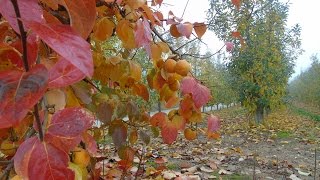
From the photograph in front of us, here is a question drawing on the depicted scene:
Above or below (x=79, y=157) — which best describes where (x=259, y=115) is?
below

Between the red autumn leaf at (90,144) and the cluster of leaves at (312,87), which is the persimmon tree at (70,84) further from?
the cluster of leaves at (312,87)

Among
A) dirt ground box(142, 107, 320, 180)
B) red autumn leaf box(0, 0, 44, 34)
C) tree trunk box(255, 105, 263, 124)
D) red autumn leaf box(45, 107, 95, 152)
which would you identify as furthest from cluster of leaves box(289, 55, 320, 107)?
red autumn leaf box(0, 0, 44, 34)

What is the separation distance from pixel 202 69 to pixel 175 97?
18.0m

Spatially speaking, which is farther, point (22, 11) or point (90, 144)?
point (90, 144)

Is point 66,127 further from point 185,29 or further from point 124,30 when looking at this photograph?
point 185,29

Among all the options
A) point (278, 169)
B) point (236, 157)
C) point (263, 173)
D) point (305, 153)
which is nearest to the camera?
point (263, 173)

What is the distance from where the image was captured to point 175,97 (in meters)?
0.98

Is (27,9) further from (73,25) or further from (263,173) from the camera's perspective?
(263,173)

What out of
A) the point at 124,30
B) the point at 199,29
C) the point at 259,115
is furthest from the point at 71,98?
the point at 259,115

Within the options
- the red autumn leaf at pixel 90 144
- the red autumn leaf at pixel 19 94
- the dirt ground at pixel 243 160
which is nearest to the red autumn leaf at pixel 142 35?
the red autumn leaf at pixel 90 144

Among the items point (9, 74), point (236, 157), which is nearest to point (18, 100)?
point (9, 74)

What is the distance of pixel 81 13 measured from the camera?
0.34 meters

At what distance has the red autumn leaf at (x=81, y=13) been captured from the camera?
0.33m

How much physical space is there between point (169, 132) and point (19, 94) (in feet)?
2.23
